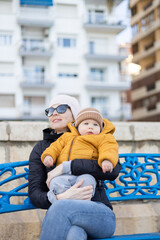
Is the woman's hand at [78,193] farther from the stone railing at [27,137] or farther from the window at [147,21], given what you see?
the window at [147,21]

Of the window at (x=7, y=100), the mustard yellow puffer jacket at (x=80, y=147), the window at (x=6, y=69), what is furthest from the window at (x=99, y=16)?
the mustard yellow puffer jacket at (x=80, y=147)

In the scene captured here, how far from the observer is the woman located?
7.43 feet

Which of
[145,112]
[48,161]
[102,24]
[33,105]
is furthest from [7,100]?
[48,161]

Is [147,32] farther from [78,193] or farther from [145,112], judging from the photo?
[78,193]

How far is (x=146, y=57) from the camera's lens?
37.9 metres

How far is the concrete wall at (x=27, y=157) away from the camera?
3387 millimetres

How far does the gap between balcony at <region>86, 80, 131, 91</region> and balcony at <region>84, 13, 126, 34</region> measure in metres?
4.24

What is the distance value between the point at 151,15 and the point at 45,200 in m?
36.5

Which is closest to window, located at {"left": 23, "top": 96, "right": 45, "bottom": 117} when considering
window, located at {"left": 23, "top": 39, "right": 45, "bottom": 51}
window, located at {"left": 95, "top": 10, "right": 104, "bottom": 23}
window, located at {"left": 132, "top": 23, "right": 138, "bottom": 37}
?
window, located at {"left": 23, "top": 39, "right": 45, "bottom": 51}

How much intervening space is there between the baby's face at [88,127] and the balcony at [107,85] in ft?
83.7

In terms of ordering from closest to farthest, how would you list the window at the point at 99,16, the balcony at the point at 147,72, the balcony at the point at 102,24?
the balcony at the point at 102,24 < the window at the point at 99,16 < the balcony at the point at 147,72

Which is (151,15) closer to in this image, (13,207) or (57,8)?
→ (57,8)

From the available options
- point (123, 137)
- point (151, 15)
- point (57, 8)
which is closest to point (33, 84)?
point (57, 8)

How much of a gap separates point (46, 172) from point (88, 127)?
482mm
